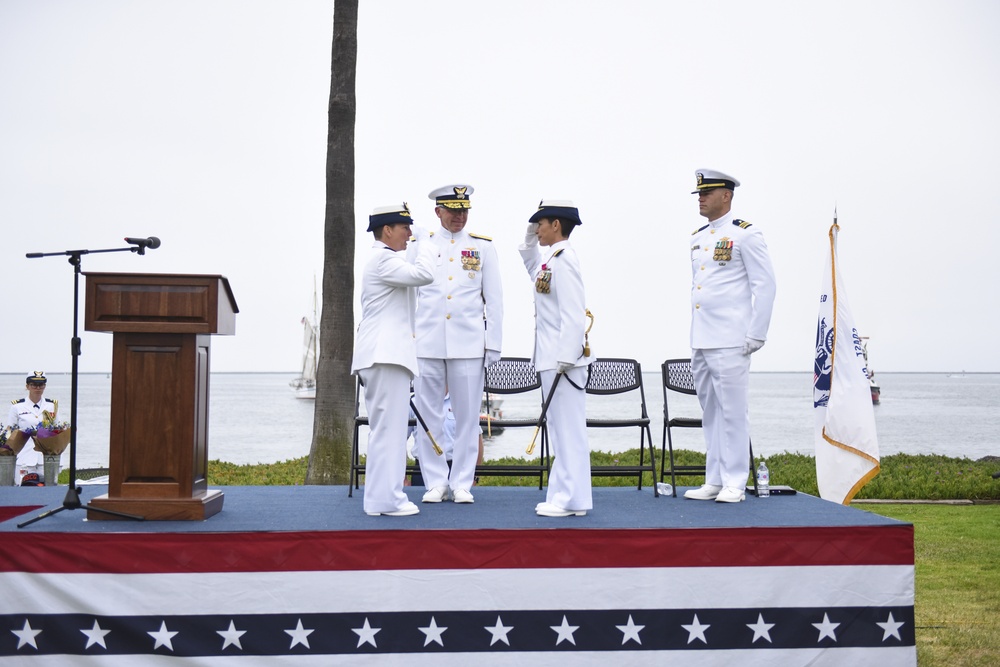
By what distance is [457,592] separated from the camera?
4.55 meters

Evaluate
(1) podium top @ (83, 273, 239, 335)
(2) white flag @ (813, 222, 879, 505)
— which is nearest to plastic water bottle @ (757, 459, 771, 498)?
(2) white flag @ (813, 222, 879, 505)

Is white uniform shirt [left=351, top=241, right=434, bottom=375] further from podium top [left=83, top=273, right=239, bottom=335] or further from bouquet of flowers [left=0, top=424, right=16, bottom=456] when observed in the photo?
bouquet of flowers [left=0, top=424, right=16, bottom=456]

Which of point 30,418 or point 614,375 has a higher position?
point 614,375

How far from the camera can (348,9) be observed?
31.5 feet

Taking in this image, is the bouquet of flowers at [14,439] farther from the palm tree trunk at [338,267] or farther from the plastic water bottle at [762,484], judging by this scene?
the plastic water bottle at [762,484]

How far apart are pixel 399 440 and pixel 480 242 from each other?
1.50 metres

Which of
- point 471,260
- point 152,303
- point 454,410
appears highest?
point 471,260

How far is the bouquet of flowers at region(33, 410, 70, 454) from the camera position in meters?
8.02

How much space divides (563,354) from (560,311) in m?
0.27

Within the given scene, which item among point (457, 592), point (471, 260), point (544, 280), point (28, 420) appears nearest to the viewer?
point (457, 592)

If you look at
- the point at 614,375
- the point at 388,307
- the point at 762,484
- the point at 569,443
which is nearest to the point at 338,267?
the point at 614,375

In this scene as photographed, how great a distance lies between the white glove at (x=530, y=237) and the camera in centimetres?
582

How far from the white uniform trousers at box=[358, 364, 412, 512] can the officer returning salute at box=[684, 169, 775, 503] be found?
6.33ft

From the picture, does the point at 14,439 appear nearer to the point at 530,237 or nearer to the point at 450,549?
the point at 530,237
